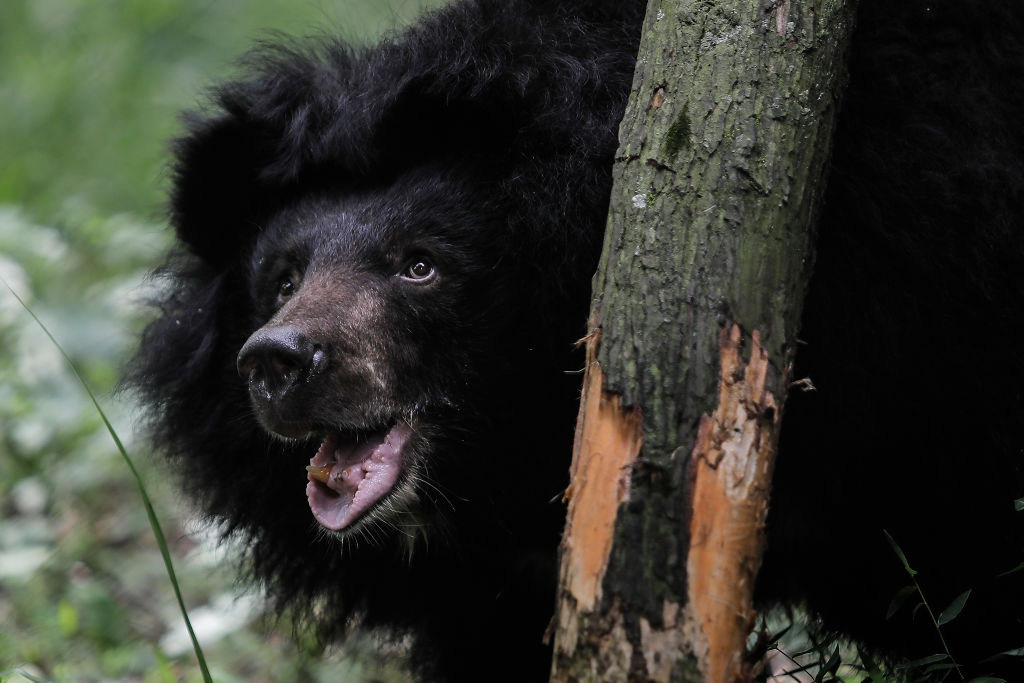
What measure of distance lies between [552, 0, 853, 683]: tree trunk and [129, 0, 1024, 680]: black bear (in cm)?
51

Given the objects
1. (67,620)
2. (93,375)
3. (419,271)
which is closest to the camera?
(419,271)

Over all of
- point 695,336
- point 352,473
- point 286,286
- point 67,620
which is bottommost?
point 67,620

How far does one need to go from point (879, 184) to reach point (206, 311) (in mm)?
1897

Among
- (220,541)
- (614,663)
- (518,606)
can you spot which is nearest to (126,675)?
(220,541)

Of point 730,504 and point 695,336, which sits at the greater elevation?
point 695,336

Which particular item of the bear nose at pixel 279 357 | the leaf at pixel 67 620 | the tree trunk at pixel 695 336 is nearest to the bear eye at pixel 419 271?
the bear nose at pixel 279 357

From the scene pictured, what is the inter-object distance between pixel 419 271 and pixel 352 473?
546 millimetres

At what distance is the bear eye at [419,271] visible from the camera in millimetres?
2947

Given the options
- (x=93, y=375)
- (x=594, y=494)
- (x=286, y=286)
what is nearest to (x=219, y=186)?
(x=286, y=286)

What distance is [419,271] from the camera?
2963 mm

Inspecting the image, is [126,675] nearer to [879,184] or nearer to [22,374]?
[22,374]

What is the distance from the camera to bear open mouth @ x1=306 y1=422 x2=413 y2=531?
9.31 feet

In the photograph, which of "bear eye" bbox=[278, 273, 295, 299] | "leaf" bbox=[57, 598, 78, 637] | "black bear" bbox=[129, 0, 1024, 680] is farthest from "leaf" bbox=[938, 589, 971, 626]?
"leaf" bbox=[57, 598, 78, 637]

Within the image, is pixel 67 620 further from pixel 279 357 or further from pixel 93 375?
pixel 279 357
